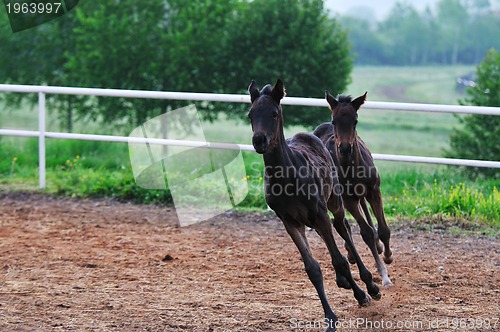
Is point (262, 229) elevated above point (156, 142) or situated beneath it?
situated beneath

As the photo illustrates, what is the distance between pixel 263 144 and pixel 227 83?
353 inches

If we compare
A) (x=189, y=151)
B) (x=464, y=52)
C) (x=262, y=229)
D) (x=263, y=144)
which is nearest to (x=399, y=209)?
(x=262, y=229)

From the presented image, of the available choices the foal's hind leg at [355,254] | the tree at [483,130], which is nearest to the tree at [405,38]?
the tree at [483,130]

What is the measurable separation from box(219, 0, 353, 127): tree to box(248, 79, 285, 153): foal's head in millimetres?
7150

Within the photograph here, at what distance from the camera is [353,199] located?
6.29m

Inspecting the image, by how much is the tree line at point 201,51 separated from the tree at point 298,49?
17 millimetres

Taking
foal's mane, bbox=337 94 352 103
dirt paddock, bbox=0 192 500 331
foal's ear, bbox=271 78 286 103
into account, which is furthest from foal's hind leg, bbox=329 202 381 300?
foal's ear, bbox=271 78 286 103

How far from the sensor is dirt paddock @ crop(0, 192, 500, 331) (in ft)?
17.6

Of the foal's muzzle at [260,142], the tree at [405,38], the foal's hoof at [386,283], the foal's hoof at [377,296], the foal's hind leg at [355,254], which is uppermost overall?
the foal's muzzle at [260,142]

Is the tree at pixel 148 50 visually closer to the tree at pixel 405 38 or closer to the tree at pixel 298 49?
the tree at pixel 298 49

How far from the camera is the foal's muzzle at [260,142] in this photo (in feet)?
15.5

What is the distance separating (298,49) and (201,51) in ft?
6.42

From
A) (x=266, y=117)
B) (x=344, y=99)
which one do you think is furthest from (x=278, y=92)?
(x=344, y=99)

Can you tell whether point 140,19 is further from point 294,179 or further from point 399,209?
point 294,179
